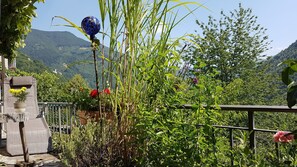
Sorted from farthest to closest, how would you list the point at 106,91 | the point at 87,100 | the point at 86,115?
1. the point at 87,100
2. the point at 86,115
3. the point at 106,91

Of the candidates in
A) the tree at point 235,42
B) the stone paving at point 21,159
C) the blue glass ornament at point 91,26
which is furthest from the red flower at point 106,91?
the tree at point 235,42

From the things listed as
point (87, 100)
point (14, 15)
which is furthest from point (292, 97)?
point (87, 100)

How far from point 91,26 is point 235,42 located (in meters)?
23.0

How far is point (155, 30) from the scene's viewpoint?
2664 millimetres

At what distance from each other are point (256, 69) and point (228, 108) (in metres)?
22.4

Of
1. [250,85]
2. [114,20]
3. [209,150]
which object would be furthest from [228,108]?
[250,85]

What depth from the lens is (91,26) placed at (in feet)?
9.16

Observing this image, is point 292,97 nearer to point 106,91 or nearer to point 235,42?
point 106,91

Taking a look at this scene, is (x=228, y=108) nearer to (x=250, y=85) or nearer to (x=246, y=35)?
(x=250, y=85)

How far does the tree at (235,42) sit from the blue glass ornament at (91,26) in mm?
21354

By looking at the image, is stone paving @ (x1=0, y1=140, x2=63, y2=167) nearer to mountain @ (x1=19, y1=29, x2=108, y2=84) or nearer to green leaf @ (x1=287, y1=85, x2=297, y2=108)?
green leaf @ (x1=287, y1=85, x2=297, y2=108)

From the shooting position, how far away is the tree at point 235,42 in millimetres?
23828

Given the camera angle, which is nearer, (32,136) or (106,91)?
(106,91)

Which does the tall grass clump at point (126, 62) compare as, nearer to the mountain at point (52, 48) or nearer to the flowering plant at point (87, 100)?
the flowering plant at point (87, 100)
